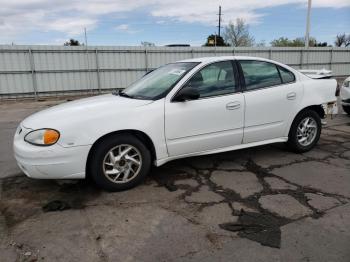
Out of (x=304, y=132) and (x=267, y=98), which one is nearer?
(x=267, y=98)

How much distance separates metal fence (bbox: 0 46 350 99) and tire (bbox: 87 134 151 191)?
13.4 metres

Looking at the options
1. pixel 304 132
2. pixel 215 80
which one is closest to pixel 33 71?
pixel 215 80

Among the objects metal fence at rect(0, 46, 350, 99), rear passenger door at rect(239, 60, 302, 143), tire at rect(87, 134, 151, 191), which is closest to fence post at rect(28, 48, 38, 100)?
metal fence at rect(0, 46, 350, 99)

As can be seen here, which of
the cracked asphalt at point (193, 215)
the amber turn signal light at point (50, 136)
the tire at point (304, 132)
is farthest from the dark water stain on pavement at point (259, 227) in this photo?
the tire at point (304, 132)

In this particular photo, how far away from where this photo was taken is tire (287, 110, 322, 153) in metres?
5.32

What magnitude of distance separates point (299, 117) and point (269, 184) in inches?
62.5

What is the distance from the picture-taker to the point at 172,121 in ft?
13.8

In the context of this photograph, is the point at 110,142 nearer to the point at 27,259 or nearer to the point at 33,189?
the point at 33,189

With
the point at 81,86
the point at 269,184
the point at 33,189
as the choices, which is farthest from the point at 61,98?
the point at 269,184

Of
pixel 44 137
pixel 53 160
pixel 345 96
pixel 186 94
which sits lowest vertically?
pixel 53 160

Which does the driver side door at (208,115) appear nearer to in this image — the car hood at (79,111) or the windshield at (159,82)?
the windshield at (159,82)

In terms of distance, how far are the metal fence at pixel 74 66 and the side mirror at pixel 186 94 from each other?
44.0 feet

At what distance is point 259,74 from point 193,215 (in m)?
2.53

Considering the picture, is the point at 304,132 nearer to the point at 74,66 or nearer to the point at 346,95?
the point at 346,95
